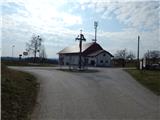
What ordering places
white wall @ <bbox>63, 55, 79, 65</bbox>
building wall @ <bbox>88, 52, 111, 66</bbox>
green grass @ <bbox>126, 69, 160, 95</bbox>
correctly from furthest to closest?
1. white wall @ <bbox>63, 55, 79, 65</bbox>
2. building wall @ <bbox>88, 52, 111, 66</bbox>
3. green grass @ <bbox>126, 69, 160, 95</bbox>

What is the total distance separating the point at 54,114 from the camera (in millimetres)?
→ 10102

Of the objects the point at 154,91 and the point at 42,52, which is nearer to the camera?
the point at 154,91

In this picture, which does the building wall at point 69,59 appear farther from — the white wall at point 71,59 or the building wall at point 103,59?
the building wall at point 103,59

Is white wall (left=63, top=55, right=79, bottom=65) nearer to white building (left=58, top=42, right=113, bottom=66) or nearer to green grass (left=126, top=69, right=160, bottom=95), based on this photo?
white building (left=58, top=42, right=113, bottom=66)

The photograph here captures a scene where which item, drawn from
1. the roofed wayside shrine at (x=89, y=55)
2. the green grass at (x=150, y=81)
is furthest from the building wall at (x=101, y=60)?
the green grass at (x=150, y=81)

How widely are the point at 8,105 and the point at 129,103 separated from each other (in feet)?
16.4

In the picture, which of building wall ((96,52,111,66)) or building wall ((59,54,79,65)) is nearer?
building wall ((96,52,111,66))

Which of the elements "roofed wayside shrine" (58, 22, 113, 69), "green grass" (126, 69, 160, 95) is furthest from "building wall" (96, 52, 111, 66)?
"green grass" (126, 69, 160, 95)

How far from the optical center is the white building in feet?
222

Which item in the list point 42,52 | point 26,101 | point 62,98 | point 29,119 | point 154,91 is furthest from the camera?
point 42,52

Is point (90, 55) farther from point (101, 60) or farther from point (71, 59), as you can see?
point (71, 59)

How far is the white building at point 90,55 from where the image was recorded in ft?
222

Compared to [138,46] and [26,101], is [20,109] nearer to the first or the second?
[26,101]

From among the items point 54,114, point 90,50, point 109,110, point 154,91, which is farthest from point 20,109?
point 90,50
